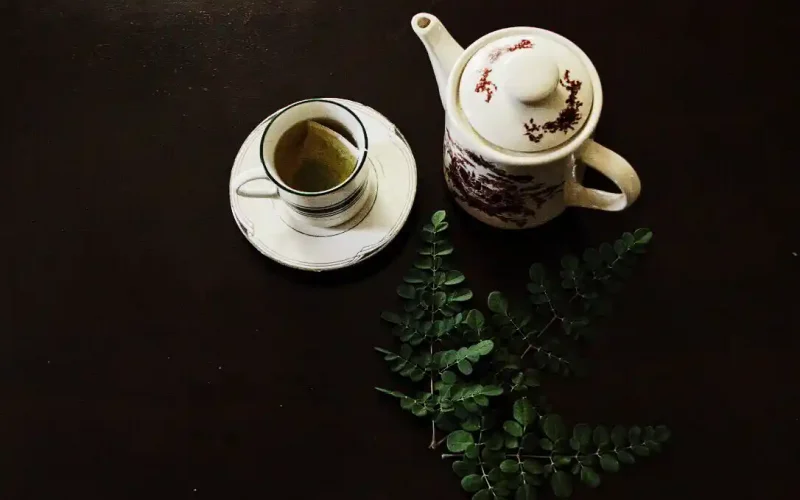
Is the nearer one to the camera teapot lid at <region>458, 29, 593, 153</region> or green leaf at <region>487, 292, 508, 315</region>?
teapot lid at <region>458, 29, 593, 153</region>

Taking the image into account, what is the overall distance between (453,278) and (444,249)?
1.1 inches

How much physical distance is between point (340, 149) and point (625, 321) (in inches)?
12.4

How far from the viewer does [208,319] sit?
2.41 feet

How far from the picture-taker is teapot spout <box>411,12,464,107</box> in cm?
62

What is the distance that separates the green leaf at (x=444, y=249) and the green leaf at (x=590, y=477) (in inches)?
8.7

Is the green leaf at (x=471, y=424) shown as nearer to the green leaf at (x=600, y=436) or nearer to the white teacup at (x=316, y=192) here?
the green leaf at (x=600, y=436)

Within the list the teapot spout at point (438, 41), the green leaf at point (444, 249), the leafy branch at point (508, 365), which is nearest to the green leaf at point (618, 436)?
the leafy branch at point (508, 365)

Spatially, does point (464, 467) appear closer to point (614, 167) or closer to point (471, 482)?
point (471, 482)

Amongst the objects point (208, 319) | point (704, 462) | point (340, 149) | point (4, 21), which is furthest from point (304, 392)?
point (4, 21)

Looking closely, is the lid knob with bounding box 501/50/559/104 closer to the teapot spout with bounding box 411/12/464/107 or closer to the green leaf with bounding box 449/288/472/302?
the teapot spout with bounding box 411/12/464/107

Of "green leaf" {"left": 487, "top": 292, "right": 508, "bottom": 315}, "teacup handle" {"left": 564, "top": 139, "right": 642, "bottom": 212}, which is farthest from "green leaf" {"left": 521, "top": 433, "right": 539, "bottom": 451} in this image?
"teacup handle" {"left": 564, "top": 139, "right": 642, "bottom": 212}

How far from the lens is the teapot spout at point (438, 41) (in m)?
0.62

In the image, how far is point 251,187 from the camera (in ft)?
2.33

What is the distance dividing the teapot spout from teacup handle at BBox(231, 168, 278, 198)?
19cm
